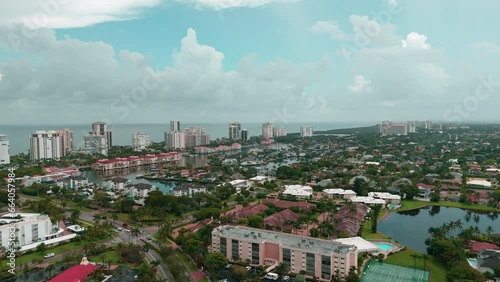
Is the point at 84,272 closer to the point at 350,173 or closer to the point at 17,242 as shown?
the point at 17,242

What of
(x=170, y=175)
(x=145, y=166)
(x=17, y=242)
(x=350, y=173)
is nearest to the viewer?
(x=17, y=242)

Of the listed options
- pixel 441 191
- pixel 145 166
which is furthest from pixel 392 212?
pixel 145 166

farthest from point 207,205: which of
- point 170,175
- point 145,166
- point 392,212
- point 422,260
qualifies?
point 145,166

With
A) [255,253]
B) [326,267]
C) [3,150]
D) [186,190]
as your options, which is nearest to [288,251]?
[255,253]

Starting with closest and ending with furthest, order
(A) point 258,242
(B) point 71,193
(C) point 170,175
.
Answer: (A) point 258,242
(B) point 71,193
(C) point 170,175

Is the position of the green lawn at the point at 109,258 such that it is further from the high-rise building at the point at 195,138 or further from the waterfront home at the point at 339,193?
the high-rise building at the point at 195,138

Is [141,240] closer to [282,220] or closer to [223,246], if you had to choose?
[223,246]

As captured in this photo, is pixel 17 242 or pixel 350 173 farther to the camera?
pixel 350 173

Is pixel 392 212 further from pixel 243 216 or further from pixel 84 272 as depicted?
pixel 84 272
